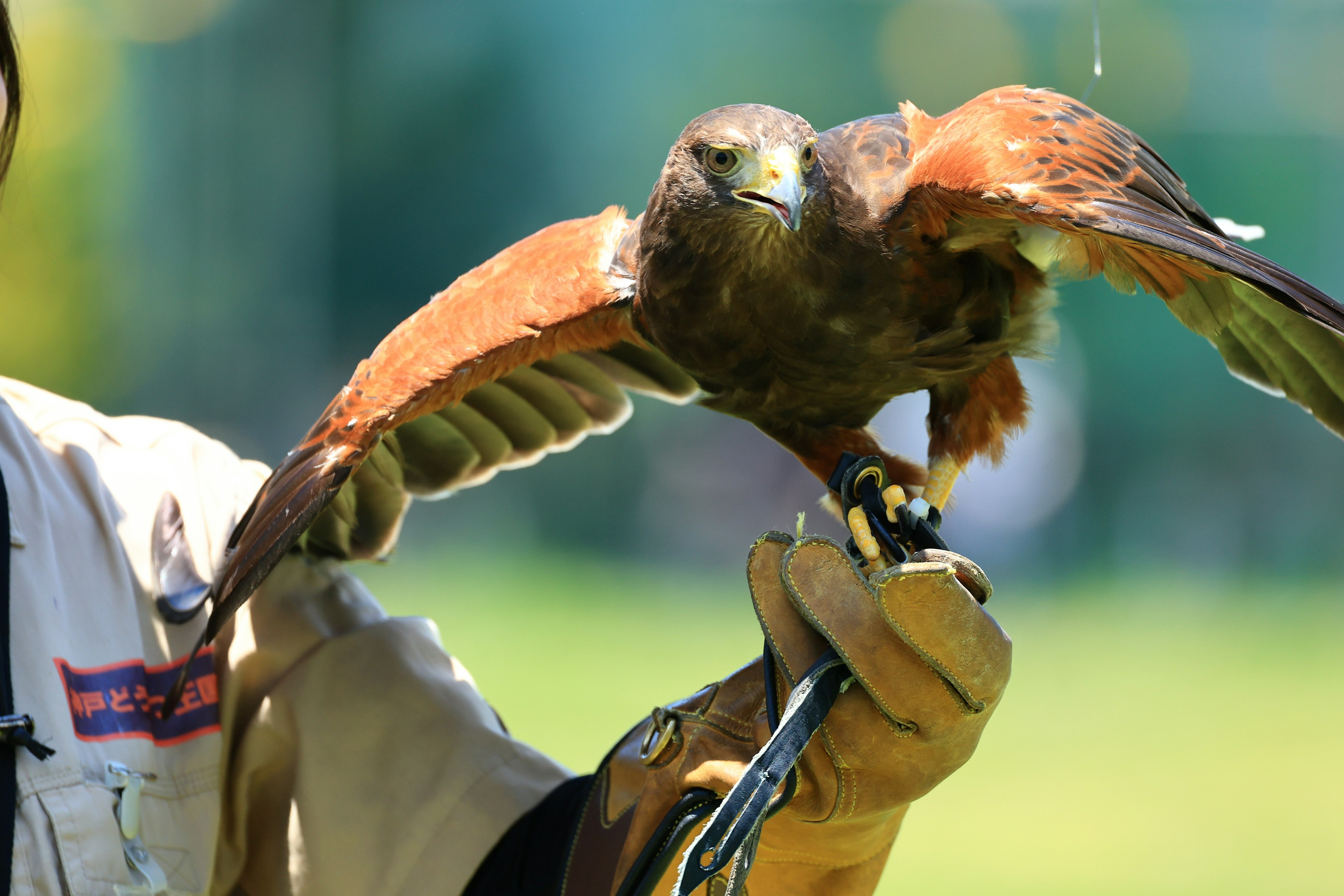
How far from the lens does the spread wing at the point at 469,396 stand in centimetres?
200

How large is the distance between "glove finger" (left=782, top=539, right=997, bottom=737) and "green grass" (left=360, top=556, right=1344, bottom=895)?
5.09 meters

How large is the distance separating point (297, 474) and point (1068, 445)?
33.3 ft

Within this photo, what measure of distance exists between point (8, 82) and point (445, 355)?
0.80m

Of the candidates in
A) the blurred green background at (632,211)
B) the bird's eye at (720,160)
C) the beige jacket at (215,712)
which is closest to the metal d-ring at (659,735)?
the beige jacket at (215,712)

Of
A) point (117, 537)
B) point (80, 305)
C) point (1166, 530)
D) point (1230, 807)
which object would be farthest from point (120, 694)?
point (1166, 530)

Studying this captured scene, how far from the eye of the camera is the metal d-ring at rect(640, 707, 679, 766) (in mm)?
1682

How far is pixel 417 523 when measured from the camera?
11.9m

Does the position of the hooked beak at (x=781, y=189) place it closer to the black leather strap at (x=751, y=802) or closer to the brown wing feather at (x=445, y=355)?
the brown wing feather at (x=445, y=355)

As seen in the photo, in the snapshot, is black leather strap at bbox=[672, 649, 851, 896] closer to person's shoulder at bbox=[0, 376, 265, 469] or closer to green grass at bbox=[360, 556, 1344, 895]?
person's shoulder at bbox=[0, 376, 265, 469]

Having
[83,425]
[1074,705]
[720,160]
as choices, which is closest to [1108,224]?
[720,160]

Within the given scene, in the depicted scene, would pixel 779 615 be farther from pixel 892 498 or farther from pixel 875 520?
pixel 892 498

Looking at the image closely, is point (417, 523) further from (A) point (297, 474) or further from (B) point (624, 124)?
(A) point (297, 474)

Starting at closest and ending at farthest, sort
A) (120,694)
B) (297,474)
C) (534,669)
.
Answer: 1. (120,694)
2. (297,474)
3. (534,669)

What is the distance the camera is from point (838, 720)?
1.60m
